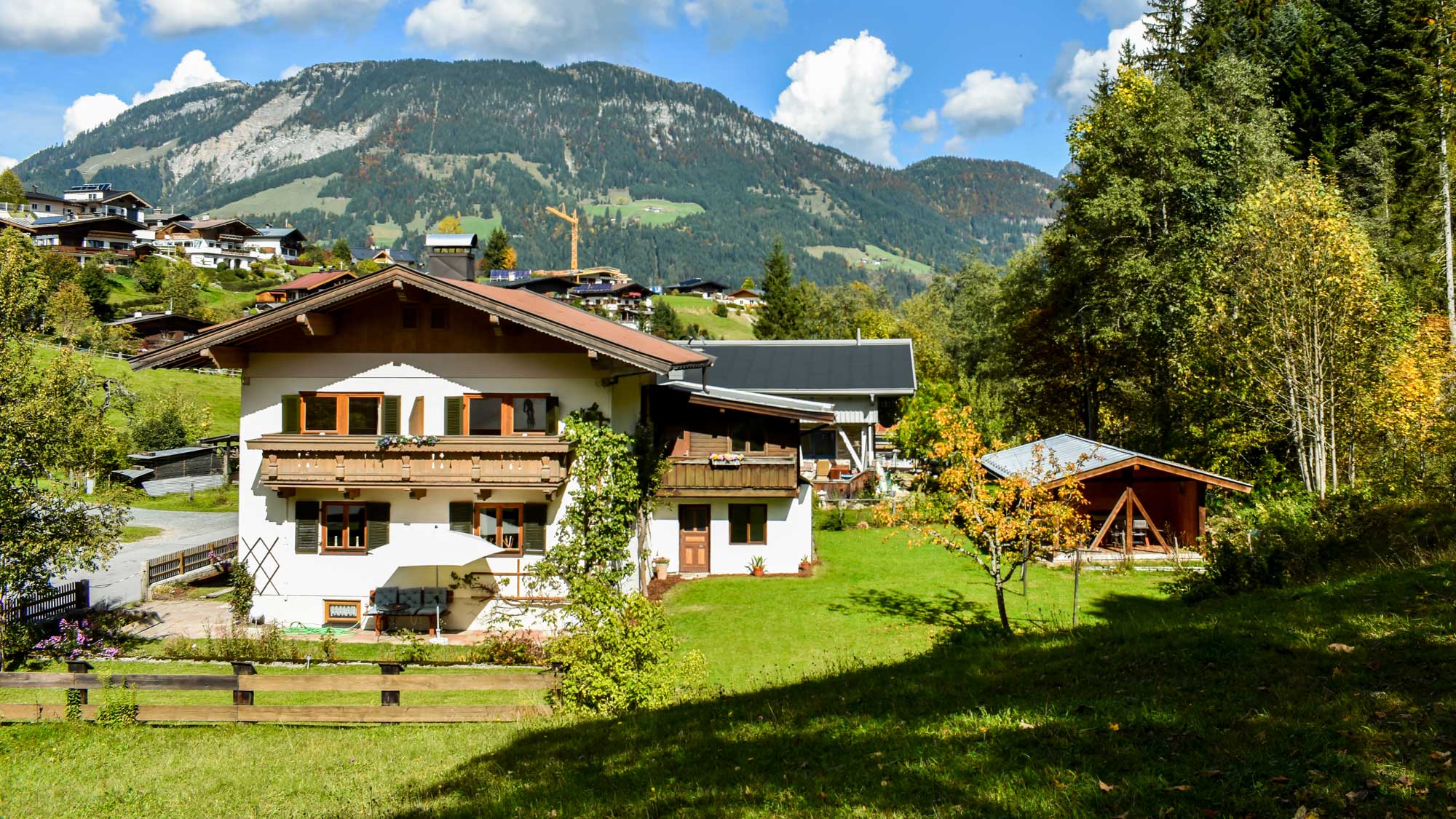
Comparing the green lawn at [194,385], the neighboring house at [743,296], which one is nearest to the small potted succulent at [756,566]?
the green lawn at [194,385]

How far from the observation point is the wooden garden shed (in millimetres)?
25547

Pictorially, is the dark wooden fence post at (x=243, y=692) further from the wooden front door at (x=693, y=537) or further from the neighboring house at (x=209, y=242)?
the neighboring house at (x=209, y=242)

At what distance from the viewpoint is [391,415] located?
20.5 m

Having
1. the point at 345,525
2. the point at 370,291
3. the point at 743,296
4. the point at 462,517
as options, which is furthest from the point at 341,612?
the point at 743,296

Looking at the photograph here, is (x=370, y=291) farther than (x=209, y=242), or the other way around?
(x=209, y=242)

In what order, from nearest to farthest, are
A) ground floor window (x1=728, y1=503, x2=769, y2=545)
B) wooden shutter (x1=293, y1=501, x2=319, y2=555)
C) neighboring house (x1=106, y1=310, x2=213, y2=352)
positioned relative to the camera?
wooden shutter (x1=293, y1=501, x2=319, y2=555), ground floor window (x1=728, y1=503, x2=769, y2=545), neighboring house (x1=106, y1=310, x2=213, y2=352)

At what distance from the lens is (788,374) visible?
40969 millimetres

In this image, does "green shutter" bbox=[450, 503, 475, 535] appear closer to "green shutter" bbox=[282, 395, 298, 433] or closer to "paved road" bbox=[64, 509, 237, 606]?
"green shutter" bbox=[282, 395, 298, 433]

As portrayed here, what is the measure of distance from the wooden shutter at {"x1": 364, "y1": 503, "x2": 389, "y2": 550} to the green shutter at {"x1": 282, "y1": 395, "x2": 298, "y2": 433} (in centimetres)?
262

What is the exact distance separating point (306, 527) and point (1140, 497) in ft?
84.7

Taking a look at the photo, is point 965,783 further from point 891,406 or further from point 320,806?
point 891,406

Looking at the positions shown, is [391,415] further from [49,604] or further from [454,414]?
[49,604]

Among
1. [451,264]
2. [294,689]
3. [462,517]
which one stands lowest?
[294,689]

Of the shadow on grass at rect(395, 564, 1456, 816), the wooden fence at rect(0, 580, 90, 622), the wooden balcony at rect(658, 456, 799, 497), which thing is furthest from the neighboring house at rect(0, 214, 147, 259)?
the shadow on grass at rect(395, 564, 1456, 816)
